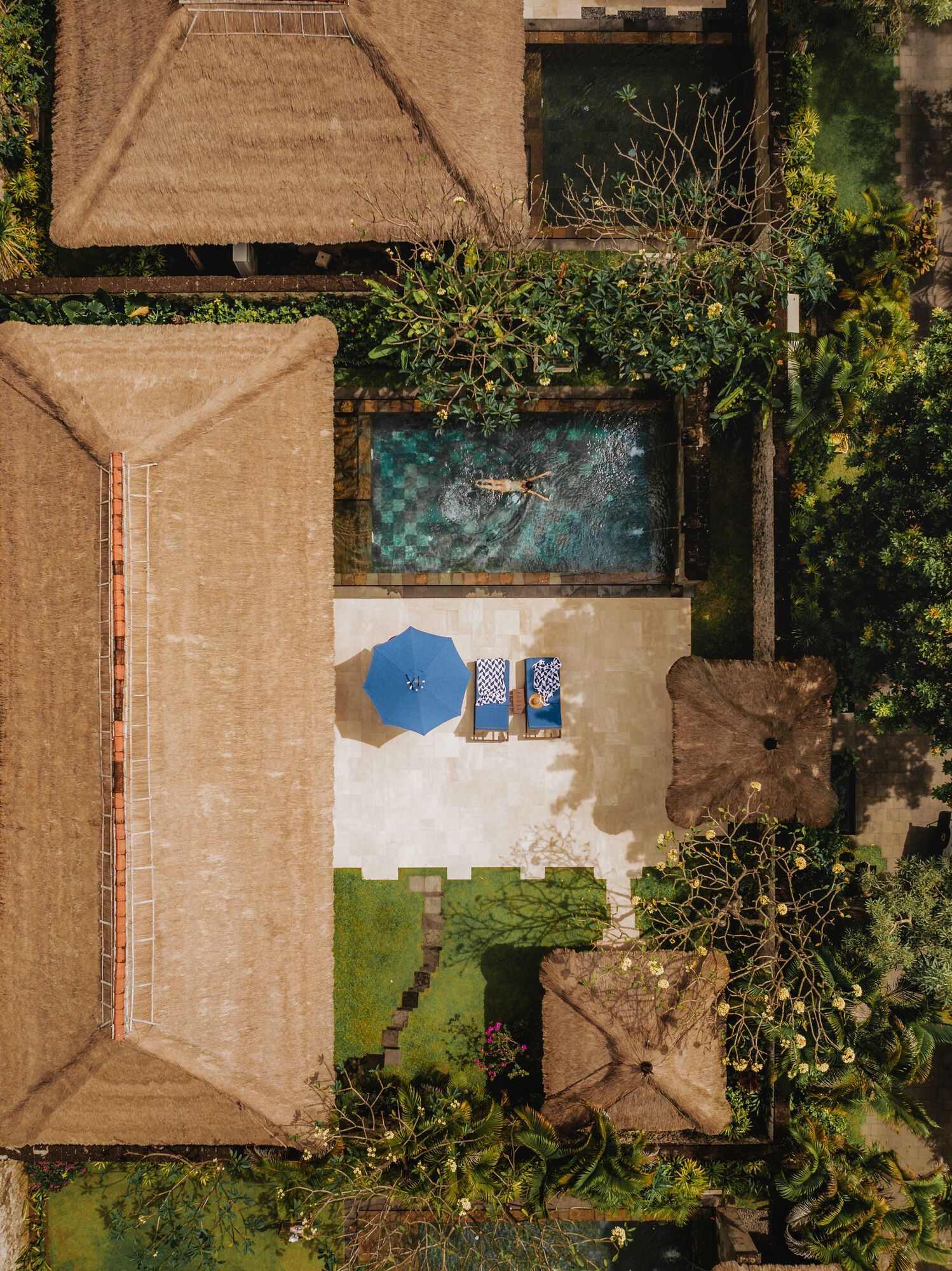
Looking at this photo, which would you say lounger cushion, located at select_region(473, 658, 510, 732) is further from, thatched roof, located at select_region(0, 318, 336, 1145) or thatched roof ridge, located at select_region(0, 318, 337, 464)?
thatched roof ridge, located at select_region(0, 318, 337, 464)

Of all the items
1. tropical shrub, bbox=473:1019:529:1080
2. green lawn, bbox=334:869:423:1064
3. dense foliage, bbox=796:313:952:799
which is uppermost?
dense foliage, bbox=796:313:952:799

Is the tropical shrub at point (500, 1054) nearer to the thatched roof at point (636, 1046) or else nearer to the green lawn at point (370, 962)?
the thatched roof at point (636, 1046)

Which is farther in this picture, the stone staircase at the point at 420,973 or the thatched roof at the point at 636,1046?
the stone staircase at the point at 420,973

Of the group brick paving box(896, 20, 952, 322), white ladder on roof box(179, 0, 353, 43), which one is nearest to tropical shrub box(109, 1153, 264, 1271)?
white ladder on roof box(179, 0, 353, 43)

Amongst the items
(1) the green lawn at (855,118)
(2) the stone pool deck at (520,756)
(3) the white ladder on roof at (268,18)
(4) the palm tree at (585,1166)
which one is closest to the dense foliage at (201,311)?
(3) the white ladder on roof at (268,18)

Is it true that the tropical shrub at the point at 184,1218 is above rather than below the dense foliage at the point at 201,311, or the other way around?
A: below

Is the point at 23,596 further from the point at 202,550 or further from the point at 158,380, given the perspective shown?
the point at 158,380
